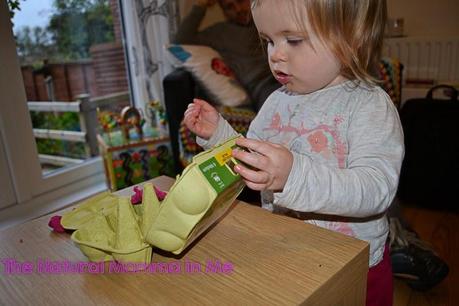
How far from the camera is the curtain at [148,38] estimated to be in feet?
6.17

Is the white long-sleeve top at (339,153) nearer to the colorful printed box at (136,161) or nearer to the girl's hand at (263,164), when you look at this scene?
the girl's hand at (263,164)

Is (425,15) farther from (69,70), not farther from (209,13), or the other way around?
(69,70)

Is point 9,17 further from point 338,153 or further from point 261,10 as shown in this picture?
point 338,153

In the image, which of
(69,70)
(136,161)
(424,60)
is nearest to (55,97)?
(69,70)

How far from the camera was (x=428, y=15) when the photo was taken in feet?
7.66

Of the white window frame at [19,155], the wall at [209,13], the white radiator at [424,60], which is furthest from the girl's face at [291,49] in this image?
the white radiator at [424,60]

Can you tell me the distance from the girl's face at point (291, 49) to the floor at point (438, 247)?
884 mm

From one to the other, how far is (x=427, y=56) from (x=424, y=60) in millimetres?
27

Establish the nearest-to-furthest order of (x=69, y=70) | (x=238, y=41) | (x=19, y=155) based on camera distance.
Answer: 1. (x=19, y=155)
2. (x=69, y=70)
3. (x=238, y=41)

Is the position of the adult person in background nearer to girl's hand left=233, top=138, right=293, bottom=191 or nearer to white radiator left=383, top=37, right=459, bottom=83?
white radiator left=383, top=37, right=459, bottom=83

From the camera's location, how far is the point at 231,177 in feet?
1.53

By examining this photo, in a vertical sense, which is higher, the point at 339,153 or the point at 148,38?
the point at 148,38

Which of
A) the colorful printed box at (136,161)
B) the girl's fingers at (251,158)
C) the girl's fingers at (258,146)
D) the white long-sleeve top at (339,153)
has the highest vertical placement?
the girl's fingers at (258,146)

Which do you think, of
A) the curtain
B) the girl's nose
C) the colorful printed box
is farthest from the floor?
the curtain
